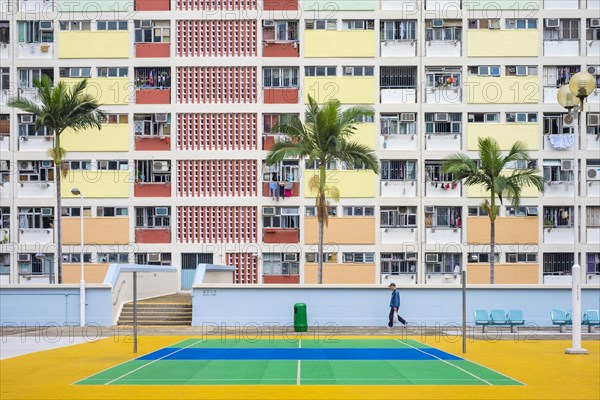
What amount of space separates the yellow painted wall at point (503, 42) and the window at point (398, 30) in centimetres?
324

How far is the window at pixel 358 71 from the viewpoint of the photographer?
5572cm

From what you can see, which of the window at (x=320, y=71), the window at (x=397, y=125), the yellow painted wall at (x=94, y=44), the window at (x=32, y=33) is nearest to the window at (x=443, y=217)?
the window at (x=397, y=125)

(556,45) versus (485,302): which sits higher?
(556,45)

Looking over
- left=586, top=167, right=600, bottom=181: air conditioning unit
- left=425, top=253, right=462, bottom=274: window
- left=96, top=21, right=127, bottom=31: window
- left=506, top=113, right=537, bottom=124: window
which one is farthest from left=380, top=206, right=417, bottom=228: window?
left=96, top=21, right=127, bottom=31: window

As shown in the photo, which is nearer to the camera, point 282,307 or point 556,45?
point 282,307

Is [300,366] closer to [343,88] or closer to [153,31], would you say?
[343,88]

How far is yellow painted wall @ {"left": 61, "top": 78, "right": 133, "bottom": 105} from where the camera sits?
55.8 metres

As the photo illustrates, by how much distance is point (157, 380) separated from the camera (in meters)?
20.6

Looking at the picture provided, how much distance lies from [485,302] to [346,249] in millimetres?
17767

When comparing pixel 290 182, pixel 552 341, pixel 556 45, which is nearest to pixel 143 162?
pixel 290 182

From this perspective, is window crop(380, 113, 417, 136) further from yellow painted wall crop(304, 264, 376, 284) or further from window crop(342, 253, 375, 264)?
yellow painted wall crop(304, 264, 376, 284)

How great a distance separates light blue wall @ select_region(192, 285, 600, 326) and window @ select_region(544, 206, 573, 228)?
60.0 feet

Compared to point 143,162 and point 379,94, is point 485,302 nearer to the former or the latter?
point 379,94

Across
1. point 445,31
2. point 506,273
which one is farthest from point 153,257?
point 445,31
